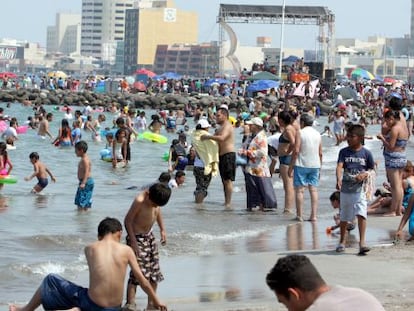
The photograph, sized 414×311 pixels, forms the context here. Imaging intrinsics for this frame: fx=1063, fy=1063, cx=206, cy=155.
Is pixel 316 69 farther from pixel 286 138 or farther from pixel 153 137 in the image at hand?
pixel 286 138

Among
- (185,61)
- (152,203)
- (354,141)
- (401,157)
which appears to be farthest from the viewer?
(185,61)

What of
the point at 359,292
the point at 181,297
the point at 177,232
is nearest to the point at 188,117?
the point at 177,232

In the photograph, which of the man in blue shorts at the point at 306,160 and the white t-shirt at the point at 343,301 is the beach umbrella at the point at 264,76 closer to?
the man in blue shorts at the point at 306,160

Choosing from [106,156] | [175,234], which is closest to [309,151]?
[175,234]

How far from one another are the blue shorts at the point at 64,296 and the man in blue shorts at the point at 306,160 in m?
5.66

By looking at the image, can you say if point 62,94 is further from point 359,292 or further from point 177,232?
point 359,292

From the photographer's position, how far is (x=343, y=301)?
4.32 metres

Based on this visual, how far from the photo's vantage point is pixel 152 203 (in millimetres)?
8094

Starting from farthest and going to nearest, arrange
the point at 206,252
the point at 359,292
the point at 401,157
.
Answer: the point at 401,157, the point at 206,252, the point at 359,292

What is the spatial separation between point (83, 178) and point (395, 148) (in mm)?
4551

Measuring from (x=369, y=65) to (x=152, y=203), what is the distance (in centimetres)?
14441

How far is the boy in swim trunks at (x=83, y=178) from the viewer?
1441cm

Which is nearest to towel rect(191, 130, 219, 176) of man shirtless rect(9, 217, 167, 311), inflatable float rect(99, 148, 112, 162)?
man shirtless rect(9, 217, 167, 311)

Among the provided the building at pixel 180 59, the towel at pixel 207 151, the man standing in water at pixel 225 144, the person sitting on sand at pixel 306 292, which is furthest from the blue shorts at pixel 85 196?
the building at pixel 180 59
